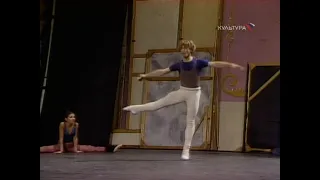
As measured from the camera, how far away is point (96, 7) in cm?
479

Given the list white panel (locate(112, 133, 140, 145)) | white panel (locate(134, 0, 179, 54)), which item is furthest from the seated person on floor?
white panel (locate(134, 0, 179, 54))

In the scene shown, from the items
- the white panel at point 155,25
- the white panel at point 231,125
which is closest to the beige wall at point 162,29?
the white panel at point 155,25

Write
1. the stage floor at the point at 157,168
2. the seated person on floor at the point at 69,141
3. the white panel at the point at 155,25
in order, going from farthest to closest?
the white panel at the point at 155,25 → the seated person on floor at the point at 69,141 → the stage floor at the point at 157,168

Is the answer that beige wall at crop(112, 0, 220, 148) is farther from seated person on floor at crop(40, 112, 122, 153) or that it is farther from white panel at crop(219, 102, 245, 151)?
white panel at crop(219, 102, 245, 151)

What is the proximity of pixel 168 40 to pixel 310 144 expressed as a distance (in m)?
3.34

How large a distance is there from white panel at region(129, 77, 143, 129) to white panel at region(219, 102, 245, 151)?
0.84 metres

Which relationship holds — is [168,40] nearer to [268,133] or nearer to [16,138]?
[268,133]

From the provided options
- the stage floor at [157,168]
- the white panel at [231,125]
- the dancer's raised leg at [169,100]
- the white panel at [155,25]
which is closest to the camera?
the stage floor at [157,168]

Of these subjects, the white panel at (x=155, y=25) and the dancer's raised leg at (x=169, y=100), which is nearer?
the dancer's raised leg at (x=169, y=100)

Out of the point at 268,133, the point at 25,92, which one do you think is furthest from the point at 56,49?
the point at 25,92

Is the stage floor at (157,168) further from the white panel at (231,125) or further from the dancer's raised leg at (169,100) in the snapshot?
the white panel at (231,125)

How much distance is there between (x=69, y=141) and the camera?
438 centimetres

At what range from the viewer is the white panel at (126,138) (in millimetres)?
4801

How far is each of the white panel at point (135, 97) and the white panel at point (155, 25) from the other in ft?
1.10
